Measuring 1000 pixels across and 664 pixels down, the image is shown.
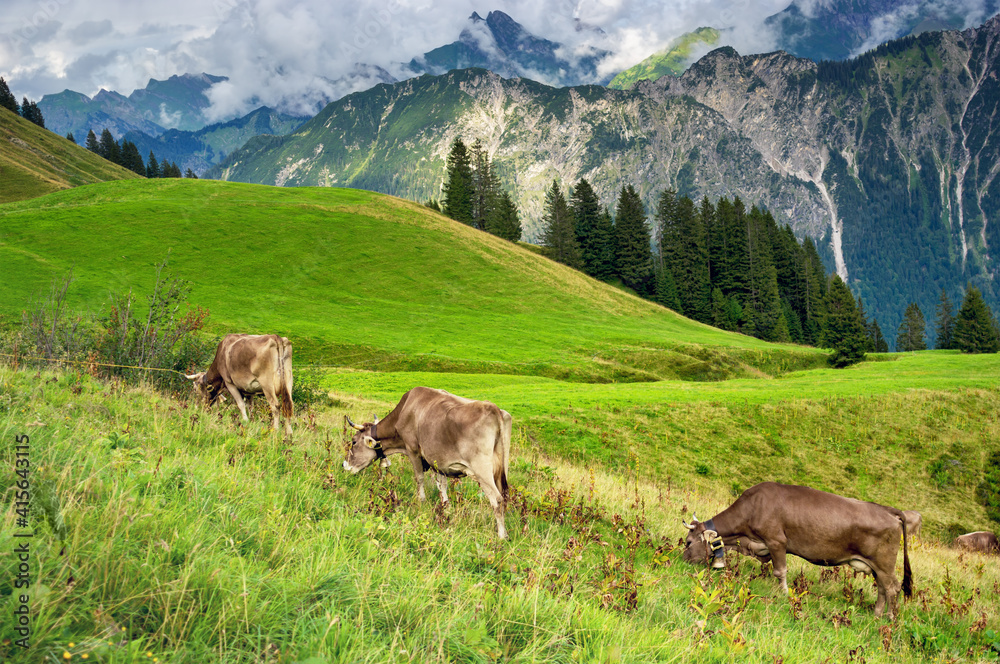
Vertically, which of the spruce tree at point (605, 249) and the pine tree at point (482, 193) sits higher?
the pine tree at point (482, 193)

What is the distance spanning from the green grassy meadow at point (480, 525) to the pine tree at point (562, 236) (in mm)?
52259

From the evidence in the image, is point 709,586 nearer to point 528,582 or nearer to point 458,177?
point 528,582

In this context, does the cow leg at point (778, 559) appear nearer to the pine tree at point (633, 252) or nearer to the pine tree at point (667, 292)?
the pine tree at point (667, 292)

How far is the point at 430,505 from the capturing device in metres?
7.82

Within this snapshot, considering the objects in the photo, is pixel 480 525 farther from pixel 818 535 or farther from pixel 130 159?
pixel 130 159

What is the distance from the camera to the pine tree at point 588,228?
8631 cm

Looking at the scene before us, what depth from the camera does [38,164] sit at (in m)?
91.2

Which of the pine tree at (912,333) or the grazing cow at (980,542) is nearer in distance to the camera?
the grazing cow at (980,542)

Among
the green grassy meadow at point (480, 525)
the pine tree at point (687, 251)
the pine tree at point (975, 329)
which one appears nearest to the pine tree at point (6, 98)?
the green grassy meadow at point (480, 525)

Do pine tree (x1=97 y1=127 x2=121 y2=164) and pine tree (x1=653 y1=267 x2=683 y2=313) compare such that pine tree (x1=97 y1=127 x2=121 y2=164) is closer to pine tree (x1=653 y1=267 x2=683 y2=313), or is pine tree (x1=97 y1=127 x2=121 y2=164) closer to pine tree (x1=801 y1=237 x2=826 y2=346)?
pine tree (x1=653 y1=267 x2=683 y2=313)

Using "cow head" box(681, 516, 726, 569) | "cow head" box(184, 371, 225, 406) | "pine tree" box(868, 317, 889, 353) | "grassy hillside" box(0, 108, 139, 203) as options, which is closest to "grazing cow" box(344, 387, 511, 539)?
"cow head" box(681, 516, 726, 569)

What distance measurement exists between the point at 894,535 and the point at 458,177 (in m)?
86.5

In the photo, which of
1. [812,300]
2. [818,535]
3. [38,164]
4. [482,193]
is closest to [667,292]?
[812,300]

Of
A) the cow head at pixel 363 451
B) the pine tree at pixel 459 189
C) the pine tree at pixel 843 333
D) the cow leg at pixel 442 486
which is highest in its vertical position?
the pine tree at pixel 459 189
